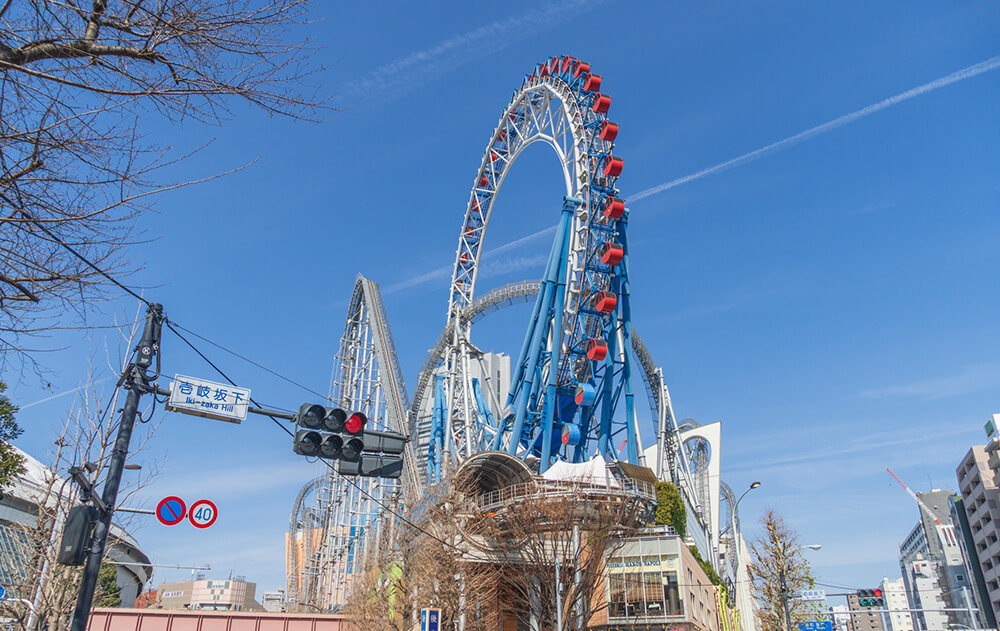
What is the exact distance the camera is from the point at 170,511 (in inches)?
396

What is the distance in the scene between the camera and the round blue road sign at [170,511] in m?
9.98

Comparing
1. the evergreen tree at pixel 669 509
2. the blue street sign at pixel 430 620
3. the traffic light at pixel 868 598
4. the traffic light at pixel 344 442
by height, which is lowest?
the blue street sign at pixel 430 620

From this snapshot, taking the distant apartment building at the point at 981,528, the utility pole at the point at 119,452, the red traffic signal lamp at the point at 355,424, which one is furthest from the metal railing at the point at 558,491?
the distant apartment building at the point at 981,528

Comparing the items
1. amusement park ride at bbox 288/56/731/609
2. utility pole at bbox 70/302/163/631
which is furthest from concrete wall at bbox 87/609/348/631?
utility pole at bbox 70/302/163/631

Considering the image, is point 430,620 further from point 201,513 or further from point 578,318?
point 578,318

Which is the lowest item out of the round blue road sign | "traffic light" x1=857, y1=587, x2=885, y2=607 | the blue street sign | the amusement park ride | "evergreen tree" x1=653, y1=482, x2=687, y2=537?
the blue street sign

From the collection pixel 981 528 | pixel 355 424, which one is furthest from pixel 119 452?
pixel 981 528

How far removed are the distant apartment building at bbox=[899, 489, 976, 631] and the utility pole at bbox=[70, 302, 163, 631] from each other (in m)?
99.3

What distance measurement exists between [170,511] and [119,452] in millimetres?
1374

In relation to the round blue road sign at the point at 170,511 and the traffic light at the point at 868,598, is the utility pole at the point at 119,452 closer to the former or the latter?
the round blue road sign at the point at 170,511

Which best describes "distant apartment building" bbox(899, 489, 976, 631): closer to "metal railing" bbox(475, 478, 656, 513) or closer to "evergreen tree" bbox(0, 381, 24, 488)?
"metal railing" bbox(475, 478, 656, 513)

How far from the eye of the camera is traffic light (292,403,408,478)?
1015 cm

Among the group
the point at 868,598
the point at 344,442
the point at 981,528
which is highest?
the point at 981,528

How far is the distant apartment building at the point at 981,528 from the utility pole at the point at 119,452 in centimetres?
7556
